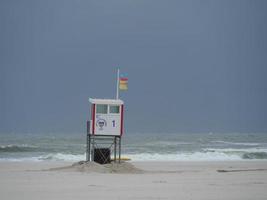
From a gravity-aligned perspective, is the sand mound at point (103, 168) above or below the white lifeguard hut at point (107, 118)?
below

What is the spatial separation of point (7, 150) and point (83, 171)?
29.7 m

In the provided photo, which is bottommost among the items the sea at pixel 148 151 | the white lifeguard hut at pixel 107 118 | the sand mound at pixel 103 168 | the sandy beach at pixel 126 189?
the sea at pixel 148 151

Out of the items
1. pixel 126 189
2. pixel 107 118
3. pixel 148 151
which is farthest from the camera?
pixel 148 151

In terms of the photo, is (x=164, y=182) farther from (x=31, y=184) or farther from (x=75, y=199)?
→ (x=75, y=199)

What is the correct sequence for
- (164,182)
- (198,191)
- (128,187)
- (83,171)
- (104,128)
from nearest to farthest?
(198,191) < (128,187) < (164,182) < (83,171) < (104,128)

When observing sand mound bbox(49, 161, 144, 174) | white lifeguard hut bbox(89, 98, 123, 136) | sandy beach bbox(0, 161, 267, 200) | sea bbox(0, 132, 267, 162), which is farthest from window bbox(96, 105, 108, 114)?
sea bbox(0, 132, 267, 162)

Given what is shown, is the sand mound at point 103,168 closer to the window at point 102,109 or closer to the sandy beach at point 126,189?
the window at point 102,109

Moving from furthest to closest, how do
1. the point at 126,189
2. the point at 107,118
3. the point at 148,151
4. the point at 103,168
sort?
the point at 148,151 → the point at 107,118 → the point at 103,168 → the point at 126,189

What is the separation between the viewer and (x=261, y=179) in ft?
57.4

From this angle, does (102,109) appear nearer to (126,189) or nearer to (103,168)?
(103,168)

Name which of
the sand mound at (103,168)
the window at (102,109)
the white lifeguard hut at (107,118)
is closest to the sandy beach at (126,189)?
the sand mound at (103,168)

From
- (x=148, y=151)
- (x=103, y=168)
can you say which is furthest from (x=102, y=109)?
(x=148, y=151)

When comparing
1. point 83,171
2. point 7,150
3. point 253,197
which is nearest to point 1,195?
point 253,197

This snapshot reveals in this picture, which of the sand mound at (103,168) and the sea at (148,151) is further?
the sea at (148,151)
